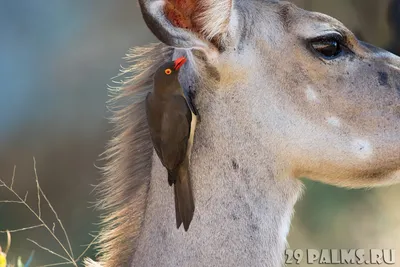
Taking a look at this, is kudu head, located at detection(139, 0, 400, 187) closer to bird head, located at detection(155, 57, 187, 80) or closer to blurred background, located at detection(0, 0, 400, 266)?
bird head, located at detection(155, 57, 187, 80)

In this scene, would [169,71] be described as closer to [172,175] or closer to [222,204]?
[172,175]

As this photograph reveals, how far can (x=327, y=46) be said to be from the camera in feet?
7.38

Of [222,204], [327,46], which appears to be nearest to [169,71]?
[222,204]

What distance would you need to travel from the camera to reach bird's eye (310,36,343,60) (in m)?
2.24

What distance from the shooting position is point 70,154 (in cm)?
569

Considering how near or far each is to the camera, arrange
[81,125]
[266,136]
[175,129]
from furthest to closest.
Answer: [81,125] → [266,136] → [175,129]

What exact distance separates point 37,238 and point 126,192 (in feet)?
10.1

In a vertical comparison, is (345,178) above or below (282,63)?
below

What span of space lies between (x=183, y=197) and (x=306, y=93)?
0.48m

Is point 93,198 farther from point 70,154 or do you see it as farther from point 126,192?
point 126,192

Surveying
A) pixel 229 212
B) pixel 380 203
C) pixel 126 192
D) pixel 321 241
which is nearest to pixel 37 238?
pixel 321 241

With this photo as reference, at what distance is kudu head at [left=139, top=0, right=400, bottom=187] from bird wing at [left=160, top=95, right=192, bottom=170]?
125 mm

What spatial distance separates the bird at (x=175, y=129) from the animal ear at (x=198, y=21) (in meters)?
0.10

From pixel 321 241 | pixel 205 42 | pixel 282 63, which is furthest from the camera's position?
pixel 321 241
